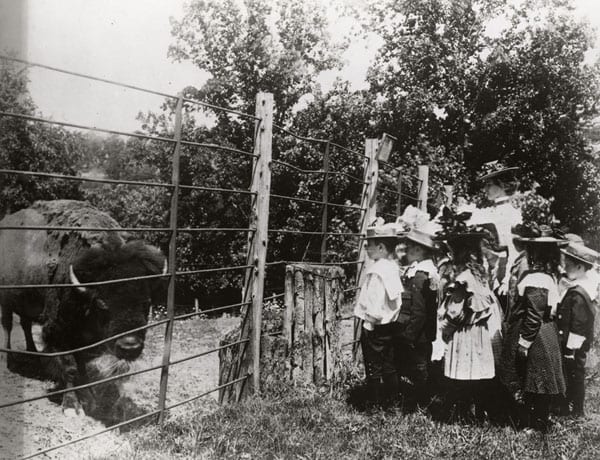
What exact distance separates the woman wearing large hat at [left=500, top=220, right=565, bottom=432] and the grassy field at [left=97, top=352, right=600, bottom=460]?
0.91 ft

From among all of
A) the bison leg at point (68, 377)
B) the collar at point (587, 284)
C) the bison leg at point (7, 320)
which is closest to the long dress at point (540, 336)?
the collar at point (587, 284)

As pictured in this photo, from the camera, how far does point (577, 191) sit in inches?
661

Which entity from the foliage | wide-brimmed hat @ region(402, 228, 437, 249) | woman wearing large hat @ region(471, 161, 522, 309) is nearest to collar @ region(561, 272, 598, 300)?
woman wearing large hat @ region(471, 161, 522, 309)

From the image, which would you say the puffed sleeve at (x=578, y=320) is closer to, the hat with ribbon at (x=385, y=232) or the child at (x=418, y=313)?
the child at (x=418, y=313)

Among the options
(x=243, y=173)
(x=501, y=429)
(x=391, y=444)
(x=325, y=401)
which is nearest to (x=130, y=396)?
(x=325, y=401)

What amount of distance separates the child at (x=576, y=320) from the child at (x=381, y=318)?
142 cm

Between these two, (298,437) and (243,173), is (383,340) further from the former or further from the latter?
(243,173)

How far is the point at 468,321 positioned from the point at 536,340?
21.5 inches

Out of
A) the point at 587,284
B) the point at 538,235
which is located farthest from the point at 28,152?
the point at 587,284

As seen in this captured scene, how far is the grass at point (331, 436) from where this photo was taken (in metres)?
3.66

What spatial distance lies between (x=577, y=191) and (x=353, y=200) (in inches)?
270

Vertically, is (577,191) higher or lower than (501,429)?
higher

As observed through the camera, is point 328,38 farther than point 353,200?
No

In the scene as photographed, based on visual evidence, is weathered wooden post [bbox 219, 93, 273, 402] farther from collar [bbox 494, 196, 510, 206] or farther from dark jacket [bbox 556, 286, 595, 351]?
collar [bbox 494, 196, 510, 206]
